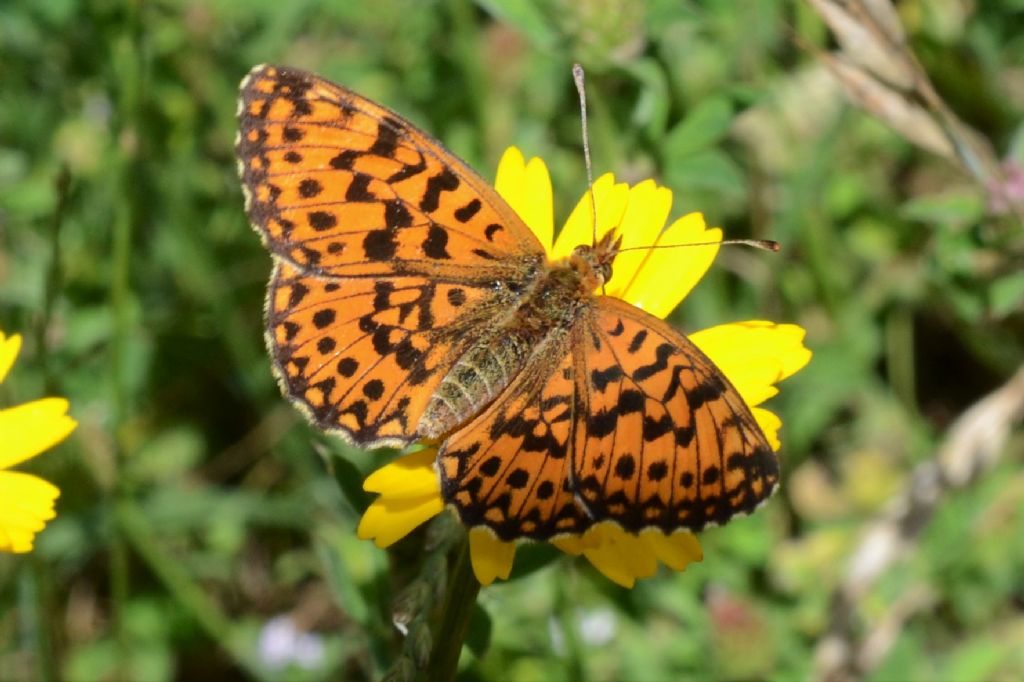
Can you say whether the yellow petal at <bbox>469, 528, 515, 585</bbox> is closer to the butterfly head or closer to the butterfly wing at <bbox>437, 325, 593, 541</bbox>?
the butterfly wing at <bbox>437, 325, 593, 541</bbox>

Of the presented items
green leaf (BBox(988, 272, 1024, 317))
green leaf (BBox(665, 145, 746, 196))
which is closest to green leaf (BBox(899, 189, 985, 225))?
green leaf (BBox(988, 272, 1024, 317))

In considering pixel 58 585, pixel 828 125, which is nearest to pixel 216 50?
pixel 58 585

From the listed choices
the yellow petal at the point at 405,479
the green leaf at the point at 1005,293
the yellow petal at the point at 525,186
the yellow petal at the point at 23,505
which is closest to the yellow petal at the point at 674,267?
the yellow petal at the point at 525,186

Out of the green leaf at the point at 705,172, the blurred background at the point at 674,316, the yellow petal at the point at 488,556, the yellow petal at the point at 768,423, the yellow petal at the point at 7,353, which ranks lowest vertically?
the blurred background at the point at 674,316

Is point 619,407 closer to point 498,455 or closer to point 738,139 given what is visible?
point 498,455

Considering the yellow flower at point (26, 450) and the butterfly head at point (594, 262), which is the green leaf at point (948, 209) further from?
the yellow flower at point (26, 450)
